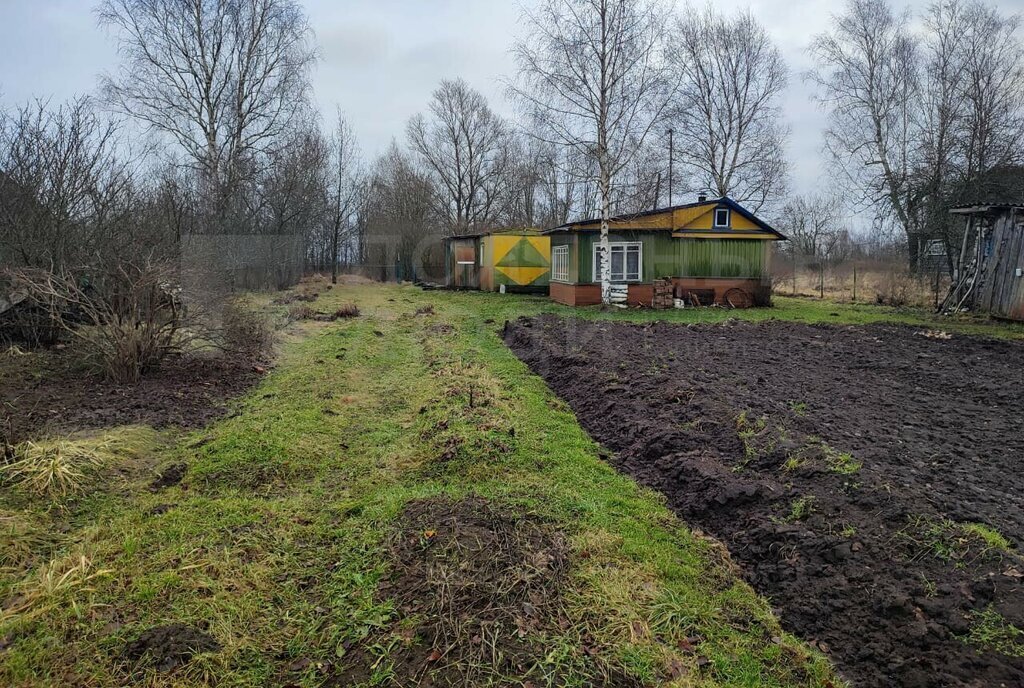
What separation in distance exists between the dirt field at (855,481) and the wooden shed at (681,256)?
10.3 m

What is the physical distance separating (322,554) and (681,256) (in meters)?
17.5

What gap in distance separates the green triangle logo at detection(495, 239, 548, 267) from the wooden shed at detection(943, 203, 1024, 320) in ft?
47.6

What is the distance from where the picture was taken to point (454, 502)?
13.3 feet

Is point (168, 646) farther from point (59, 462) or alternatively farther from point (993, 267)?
point (993, 267)

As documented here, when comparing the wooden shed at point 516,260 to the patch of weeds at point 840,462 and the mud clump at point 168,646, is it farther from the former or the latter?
the mud clump at point 168,646

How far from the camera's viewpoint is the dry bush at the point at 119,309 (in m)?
7.10

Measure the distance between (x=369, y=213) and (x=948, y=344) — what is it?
121 feet

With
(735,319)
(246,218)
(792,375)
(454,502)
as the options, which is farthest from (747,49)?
(454,502)

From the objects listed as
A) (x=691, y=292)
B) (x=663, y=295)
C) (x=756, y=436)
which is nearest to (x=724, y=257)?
(x=691, y=292)

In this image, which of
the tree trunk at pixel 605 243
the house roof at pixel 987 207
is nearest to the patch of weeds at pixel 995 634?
the house roof at pixel 987 207

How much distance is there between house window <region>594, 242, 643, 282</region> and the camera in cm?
1906

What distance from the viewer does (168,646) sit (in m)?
2.68

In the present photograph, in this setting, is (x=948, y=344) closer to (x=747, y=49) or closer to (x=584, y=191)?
(x=747, y=49)

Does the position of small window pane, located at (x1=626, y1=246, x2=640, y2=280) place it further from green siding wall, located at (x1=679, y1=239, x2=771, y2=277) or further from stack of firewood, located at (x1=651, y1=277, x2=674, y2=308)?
green siding wall, located at (x1=679, y1=239, x2=771, y2=277)
